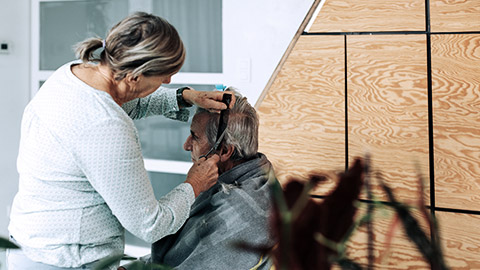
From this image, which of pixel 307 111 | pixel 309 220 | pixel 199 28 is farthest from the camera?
pixel 199 28

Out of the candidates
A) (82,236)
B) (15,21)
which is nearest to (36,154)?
(82,236)

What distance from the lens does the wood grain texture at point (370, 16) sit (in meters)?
2.22

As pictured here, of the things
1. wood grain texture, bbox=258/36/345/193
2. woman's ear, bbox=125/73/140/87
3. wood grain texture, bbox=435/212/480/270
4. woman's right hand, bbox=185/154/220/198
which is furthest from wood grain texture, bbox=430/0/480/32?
woman's ear, bbox=125/73/140/87

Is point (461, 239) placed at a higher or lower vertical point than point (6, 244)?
lower

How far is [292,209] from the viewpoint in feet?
1.32

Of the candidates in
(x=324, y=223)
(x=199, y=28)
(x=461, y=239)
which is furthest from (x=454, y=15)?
(x=324, y=223)

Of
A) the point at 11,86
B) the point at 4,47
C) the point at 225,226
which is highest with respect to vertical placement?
the point at 4,47

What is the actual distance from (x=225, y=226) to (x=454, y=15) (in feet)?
4.73

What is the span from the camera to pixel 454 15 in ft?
7.03

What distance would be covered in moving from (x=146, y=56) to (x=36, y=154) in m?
0.41

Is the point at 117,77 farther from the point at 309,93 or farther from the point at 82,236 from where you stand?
the point at 309,93

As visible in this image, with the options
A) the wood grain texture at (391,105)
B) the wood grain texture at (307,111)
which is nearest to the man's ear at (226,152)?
the wood grain texture at (307,111)

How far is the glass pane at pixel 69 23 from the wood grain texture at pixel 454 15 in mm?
2089

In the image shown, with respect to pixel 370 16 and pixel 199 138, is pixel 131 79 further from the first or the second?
pixel 370 16
